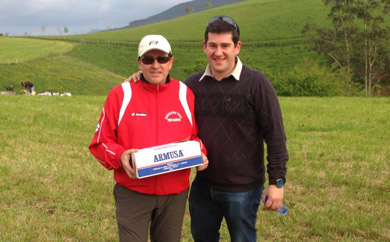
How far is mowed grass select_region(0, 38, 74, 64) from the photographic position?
164ft

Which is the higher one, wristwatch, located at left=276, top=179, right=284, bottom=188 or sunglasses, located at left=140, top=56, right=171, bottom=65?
sunglasses, located at left=140, top=56, right=171, bottom=65

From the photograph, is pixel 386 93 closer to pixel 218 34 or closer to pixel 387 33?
pixel 387 33

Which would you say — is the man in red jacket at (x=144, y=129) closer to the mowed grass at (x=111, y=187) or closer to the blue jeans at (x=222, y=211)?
the blue jeans at (x=222, y=211)

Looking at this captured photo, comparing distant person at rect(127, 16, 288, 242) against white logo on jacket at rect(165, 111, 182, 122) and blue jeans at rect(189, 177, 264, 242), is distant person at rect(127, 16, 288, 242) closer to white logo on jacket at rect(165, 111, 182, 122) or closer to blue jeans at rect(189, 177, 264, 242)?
→ blue jeans at rect(189, 177, 264, 242)

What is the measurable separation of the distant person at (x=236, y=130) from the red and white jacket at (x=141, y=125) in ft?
0.74

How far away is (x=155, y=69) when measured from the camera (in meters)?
3.27

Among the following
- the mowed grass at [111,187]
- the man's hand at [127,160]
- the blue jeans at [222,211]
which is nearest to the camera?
the man's hand at [127,160]

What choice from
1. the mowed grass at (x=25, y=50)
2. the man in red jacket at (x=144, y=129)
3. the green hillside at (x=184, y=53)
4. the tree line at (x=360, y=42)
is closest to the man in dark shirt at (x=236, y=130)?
the man in red jacket at (x=144, y=129)

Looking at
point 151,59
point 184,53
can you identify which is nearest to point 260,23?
point 184,53

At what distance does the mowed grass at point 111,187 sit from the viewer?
5.30 meters

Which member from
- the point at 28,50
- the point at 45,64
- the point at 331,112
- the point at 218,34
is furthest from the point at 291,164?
the point at 28,50

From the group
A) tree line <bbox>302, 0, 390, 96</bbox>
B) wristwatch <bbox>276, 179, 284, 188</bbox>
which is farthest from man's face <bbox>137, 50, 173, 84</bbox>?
tree line <bbox>302, 0, 390, 96</bbox>

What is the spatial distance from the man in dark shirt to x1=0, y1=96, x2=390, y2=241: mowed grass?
77.6 inches

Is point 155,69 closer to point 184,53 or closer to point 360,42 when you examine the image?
point 360,42
